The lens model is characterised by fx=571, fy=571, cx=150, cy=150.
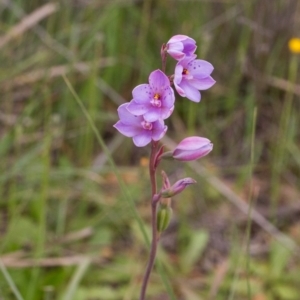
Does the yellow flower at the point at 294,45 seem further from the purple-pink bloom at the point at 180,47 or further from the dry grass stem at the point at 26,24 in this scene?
the purple-pink bloom at the point at 180,47

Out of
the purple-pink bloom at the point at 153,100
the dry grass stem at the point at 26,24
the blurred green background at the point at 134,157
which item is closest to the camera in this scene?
the purple-pink bloom at the point at 153,100

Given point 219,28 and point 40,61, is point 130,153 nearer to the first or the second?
point 40,61

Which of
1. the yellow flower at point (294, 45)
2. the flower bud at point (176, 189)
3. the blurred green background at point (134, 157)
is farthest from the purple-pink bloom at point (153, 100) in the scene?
the yellow flower at point (294, 45)

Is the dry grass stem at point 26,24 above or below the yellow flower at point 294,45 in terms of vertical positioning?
above

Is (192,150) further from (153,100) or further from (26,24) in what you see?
(26,24)

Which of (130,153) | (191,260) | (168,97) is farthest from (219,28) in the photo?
(168,97)

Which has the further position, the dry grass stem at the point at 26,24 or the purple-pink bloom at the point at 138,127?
the dry grass stem at the point at 26,24

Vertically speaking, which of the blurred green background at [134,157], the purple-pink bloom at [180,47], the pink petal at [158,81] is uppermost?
the purple-pink bloom at [180,47]
